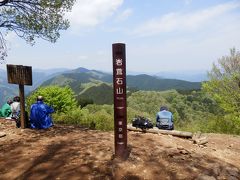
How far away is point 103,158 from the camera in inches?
351

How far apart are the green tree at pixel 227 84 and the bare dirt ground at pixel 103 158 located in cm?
2091

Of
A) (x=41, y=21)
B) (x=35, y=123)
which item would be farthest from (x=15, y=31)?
(x=35, y=123)

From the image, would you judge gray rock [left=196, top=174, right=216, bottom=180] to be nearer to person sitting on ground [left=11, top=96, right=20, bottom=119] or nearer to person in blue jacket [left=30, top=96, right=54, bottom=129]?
person in blue jacket [left=30, top=96, right=54, bottom=129]

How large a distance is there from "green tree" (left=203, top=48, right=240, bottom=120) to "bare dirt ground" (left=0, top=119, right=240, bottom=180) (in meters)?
20.9

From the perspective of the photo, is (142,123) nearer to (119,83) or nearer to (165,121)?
(165,121)

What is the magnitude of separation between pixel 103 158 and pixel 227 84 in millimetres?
26848

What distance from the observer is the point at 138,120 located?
1352cm

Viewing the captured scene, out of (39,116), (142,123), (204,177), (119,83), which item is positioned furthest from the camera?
(142,123)

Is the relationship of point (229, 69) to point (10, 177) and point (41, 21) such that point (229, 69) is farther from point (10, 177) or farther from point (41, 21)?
point (10, 177)

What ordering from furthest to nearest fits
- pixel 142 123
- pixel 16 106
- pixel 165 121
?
pixel 16 106, pixel 165 121, pixel 142 123

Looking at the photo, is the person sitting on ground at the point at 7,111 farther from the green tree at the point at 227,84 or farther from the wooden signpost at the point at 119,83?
the green tree at the point at 227,84

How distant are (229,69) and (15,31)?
79.6ft

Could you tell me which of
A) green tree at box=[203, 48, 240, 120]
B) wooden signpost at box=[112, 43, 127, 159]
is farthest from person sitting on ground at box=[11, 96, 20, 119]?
green tree at box=[203, 48, 240, 120]

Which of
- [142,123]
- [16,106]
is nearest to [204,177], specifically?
[142,123]
